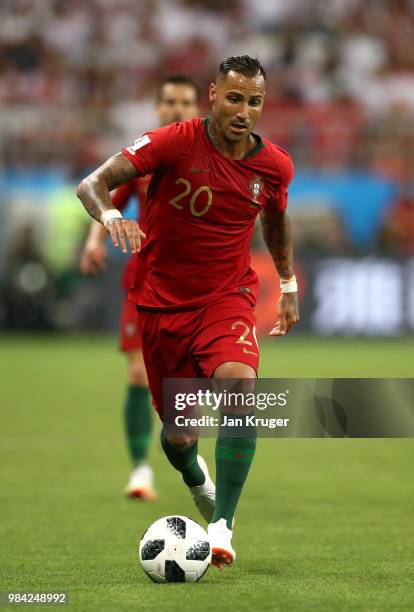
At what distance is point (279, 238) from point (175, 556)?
169 cm

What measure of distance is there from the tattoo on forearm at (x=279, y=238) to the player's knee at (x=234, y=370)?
801mm

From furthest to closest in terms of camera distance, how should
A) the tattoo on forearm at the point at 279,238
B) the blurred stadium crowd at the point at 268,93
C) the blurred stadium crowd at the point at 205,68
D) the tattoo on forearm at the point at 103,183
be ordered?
the blurred stadium crowd at the point at 205,68 < the blurred stadium crowd at the point at 268,93 < the tattoo on forearm at the point at 279,238 < the tattoo on forearm at the point at 103,183

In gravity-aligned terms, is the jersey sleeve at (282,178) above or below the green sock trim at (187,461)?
above

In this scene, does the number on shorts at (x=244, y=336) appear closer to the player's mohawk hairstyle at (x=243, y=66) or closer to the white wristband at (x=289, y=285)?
the white wristband at (x=289, y=285)

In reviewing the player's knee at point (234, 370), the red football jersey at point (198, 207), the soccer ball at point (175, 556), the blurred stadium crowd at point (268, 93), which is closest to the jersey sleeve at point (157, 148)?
the red football jersey at point (198, 207)

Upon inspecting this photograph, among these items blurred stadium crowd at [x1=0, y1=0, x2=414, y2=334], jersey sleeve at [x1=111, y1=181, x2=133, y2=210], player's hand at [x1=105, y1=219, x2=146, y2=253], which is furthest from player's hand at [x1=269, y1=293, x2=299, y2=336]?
blurred stadium crowd at [x1=0, y1=0, x2=414, y2=334]

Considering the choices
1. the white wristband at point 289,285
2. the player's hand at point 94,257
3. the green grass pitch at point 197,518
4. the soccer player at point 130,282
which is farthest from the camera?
the soccer player at point 130,282

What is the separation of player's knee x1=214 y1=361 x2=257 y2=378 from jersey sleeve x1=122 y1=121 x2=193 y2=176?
90cm

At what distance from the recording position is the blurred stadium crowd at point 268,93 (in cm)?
1988

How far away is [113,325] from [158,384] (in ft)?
45.5

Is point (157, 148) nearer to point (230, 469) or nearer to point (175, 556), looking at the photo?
point (230, 469)

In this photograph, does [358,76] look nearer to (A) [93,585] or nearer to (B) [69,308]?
(B) [69,308]

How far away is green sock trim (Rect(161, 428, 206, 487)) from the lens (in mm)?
5871

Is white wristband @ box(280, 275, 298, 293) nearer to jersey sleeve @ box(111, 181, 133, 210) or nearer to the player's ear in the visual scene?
the player's ear
